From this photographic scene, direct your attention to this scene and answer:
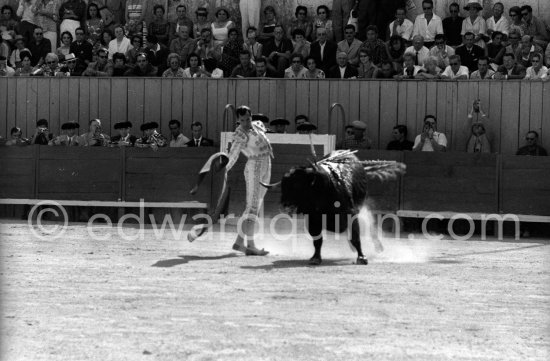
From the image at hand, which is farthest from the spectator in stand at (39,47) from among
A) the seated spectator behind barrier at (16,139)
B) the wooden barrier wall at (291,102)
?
the seated spectator behind barrier at (16,139)

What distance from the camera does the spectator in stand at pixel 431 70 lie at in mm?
15820

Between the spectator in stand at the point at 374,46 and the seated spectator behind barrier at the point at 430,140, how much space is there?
1.10 meters

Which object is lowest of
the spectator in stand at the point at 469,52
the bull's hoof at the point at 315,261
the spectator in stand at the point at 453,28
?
the bull's hoof at the point at 315,261

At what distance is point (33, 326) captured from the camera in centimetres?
823

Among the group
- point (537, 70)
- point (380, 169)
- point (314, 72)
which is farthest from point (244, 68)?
point (380, 169)

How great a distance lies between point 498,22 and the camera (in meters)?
15.9

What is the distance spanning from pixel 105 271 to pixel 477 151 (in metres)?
6.17

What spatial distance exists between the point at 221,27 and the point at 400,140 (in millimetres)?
2980

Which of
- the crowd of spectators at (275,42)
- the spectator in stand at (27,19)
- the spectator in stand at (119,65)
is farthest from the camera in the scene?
the spectator in stand at (27,19)

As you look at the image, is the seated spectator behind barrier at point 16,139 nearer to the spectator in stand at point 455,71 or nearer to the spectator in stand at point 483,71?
the spectator in stand at point 455,71

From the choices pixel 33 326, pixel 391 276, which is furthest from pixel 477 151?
pixel 33 326

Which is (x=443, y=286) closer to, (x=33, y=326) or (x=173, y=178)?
(x=33, y=326)

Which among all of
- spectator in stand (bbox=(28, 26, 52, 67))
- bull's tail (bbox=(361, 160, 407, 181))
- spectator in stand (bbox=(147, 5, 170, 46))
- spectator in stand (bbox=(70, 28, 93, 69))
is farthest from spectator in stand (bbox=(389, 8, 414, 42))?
spectator in stand (bbox=(28, 26, 52, 67))

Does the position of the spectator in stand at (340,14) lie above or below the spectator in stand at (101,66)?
above
